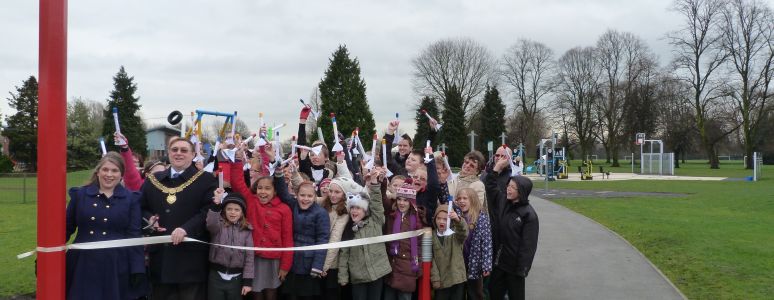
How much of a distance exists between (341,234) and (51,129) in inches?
112

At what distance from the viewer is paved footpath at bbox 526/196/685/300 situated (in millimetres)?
7348

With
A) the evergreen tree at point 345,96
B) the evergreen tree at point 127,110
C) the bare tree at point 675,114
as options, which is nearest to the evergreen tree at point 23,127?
the evergreen tree at point 127,110

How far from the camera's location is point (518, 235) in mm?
5781

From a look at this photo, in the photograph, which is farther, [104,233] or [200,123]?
[200,123]

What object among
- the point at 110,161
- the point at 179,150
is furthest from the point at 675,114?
the point at 110,161

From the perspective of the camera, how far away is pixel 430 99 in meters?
55.2

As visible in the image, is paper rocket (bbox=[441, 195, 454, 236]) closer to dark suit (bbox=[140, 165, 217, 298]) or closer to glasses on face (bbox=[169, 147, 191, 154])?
dark suit (bbox=[140, 165, 217, 298])

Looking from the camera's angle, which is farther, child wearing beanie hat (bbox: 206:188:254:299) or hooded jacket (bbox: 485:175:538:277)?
hooded jacket (bbox: 485:175:538:277)

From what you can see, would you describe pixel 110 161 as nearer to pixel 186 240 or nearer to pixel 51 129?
pixel 186 240

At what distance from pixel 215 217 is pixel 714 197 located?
22.3 m

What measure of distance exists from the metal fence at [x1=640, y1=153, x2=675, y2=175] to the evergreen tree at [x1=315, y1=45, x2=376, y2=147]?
22862mm

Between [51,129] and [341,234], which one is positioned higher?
[51,129]

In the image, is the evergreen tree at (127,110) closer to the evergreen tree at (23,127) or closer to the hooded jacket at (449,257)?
the evergreen tree at (23,127)

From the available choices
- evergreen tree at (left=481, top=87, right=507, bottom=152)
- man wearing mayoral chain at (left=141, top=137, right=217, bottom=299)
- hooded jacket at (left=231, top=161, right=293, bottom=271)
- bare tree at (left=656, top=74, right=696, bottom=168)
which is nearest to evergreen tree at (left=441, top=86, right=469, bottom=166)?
evergreen tree at (left=481, top=87, right=507, bottom=152)
